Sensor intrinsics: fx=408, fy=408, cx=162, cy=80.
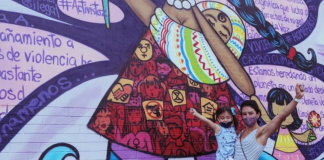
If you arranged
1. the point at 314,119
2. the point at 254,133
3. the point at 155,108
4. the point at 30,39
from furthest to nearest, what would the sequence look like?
the point at 314,119 → the point at 155,108 → the point at 30,39 → the point at 254,133

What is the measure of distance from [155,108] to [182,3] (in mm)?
1614

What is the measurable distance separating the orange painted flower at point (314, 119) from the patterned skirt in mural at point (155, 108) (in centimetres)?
188

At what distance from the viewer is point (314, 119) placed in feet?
22.7

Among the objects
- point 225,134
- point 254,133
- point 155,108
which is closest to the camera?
point 254,133

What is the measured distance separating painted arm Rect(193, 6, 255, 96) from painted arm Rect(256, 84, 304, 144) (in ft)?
5.86

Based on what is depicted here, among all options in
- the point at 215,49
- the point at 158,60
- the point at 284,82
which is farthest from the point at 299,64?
the point at 158,60

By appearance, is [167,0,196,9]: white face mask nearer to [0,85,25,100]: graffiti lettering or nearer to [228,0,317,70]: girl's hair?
[228,0,317,70]: girl's hair

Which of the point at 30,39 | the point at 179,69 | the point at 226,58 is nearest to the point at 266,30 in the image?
the point at 226,58

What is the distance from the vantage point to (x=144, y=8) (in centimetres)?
566

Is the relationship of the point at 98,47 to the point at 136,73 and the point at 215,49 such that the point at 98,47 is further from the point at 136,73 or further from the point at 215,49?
the point at 215,49

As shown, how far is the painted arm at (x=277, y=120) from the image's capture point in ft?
14.0

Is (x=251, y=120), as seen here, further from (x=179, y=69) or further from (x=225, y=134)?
(x=179, y=69)

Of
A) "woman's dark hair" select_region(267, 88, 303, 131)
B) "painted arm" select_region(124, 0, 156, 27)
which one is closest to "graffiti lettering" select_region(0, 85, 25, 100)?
"painted arm" select_region(124, 0, 156, 27)

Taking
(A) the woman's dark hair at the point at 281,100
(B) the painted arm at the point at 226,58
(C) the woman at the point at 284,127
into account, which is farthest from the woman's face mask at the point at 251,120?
(A) the woman's dark hair at the point at 281,100
